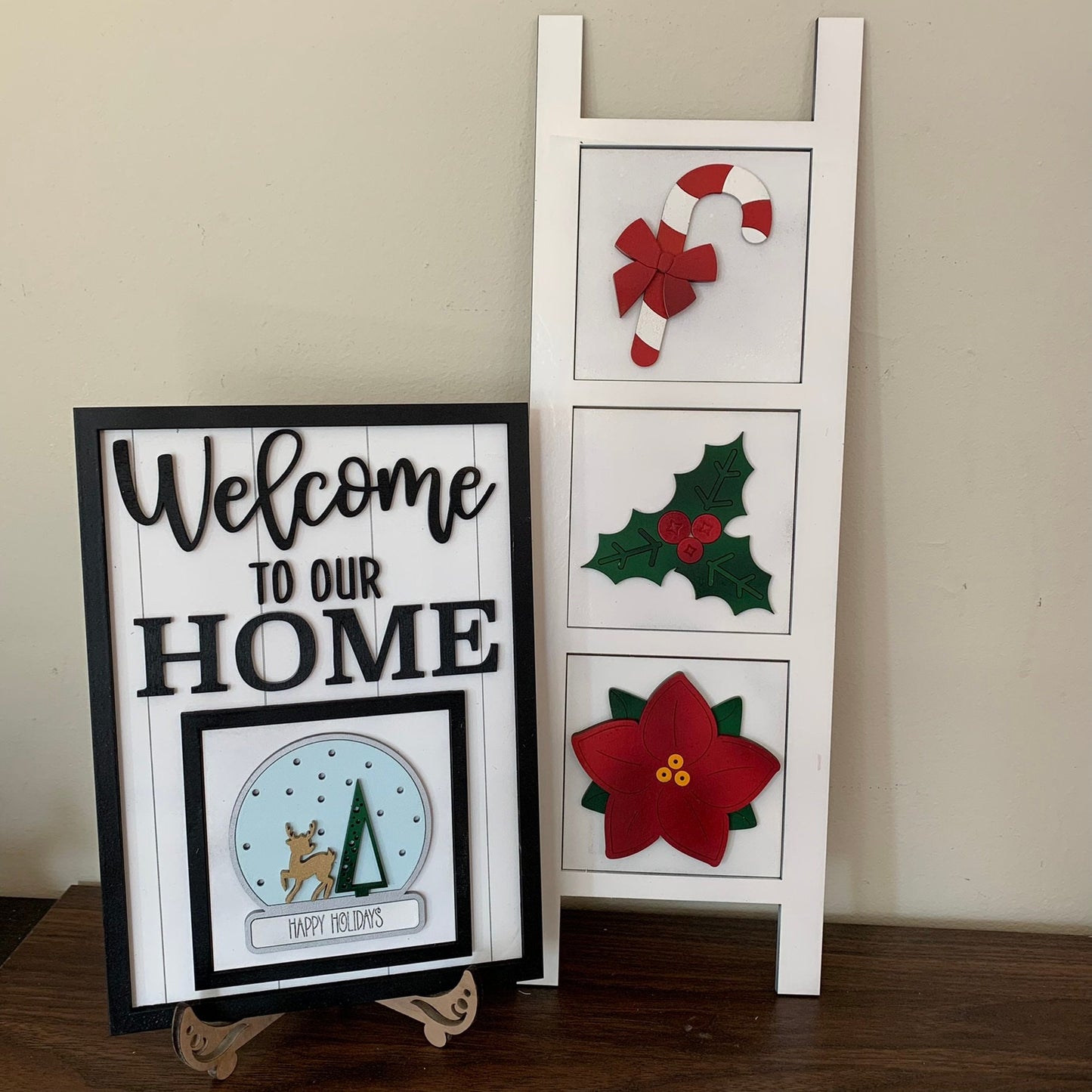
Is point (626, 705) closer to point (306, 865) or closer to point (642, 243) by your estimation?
point (306, 865)

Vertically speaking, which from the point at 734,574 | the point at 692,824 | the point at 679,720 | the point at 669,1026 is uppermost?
the point at 734,574

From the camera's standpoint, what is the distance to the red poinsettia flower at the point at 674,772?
0.96 metres

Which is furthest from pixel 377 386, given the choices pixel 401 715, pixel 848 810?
pixel 848 810

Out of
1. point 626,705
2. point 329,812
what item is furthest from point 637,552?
point 329,812

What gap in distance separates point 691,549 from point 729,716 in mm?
189

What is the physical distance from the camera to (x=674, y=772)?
97 cm

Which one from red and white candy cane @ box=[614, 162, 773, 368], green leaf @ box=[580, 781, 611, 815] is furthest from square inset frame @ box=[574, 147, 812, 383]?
green leaf @ box=[580, 781, 611, 815]

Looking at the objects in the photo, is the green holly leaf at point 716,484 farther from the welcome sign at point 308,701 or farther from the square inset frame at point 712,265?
the welcome sign at point 308,701

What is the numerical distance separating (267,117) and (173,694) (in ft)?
2.02

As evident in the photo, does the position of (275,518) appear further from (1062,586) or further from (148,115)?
(1062,586)

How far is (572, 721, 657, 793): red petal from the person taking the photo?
0.97 metres

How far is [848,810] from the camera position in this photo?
1.05 metres

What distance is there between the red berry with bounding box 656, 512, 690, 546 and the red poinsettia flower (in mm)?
149

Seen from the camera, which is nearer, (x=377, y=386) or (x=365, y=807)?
(x=365, y=807)
